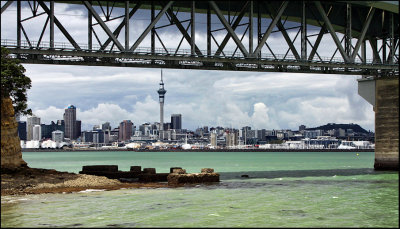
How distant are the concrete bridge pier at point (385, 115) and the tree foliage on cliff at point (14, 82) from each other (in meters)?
40.3

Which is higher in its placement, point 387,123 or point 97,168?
point 387,123

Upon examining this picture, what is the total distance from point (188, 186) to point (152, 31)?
44.5ft

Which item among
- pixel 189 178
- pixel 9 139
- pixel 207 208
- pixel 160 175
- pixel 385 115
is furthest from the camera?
pixel 385 115

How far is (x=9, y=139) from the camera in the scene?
145 feet

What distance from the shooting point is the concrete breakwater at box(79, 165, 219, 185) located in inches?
1902

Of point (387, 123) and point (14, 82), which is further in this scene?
point (387, 123)

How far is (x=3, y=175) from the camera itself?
138ft

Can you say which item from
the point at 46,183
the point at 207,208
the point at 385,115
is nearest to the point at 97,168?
the point at 46,183

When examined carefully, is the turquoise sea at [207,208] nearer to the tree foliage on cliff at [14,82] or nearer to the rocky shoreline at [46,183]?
the rocky shoreline at [46,183]

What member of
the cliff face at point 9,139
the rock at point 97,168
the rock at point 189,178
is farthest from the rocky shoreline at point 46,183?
the rock at point 97,168

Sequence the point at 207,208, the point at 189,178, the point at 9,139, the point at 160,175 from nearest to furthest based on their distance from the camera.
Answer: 1. the point at 207,208
2. the point at 9,139
3. the point at 189,178
4. the point at 160,175

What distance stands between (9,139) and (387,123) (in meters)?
44.0

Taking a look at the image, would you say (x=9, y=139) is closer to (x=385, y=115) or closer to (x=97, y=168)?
(x=97, y=168)

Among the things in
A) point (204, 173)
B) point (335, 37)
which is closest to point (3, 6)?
point (204, 173)
